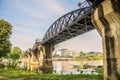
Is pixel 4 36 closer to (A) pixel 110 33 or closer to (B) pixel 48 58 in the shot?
(B) pixel 48 58

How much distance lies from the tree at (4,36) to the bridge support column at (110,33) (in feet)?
138

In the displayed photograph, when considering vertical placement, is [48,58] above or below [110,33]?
below

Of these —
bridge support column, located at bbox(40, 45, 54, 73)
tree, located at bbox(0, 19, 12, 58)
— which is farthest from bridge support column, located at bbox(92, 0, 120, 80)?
bridge support column, located at bbox(40, 45, 54, 73)

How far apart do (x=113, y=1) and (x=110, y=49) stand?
518 cm

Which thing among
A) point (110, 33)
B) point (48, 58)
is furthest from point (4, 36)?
point (110, 33)

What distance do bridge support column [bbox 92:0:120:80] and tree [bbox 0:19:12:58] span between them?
42.0m

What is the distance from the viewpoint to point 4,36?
60344 millimetres

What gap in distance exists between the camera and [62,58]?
187500 mm

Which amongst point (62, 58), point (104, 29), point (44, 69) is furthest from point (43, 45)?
point (62, 58)

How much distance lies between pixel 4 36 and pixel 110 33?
4445 cm

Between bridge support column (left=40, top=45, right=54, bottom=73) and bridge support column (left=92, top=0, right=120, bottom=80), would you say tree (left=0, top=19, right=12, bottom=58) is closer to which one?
bridge support column (left=40, top=45, right=54, bottom=73)

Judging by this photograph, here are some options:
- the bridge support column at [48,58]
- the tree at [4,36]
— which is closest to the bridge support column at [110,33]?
the tree at [4,36]

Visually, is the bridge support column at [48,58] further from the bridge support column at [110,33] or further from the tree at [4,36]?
the bridge support column at [110,33]

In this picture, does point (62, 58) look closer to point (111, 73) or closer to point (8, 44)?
point (8, 44)
